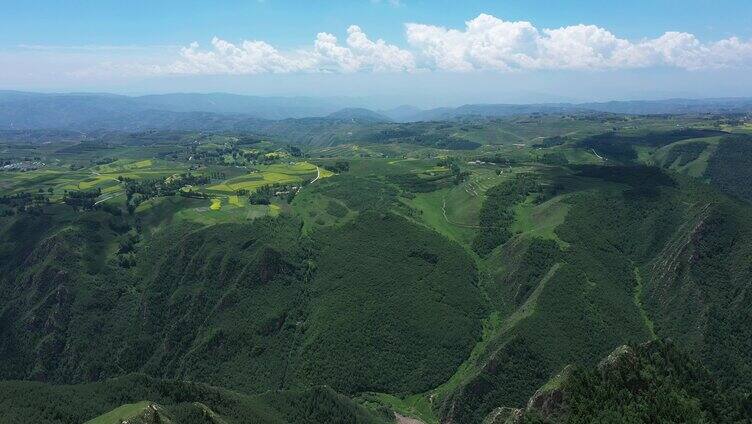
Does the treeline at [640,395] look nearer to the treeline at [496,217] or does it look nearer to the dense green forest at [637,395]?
the dense green forest at [637,395]

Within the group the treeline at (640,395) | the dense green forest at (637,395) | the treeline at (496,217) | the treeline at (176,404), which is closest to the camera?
the treeline at (640,395)

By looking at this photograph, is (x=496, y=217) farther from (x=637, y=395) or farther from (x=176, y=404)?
(x=176, y=404)

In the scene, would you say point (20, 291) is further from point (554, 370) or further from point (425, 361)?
point (554, 370)

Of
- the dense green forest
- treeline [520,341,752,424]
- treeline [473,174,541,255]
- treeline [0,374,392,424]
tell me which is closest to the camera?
treeline [520,341,752,424]

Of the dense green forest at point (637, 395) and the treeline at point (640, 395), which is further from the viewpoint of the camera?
the dense green forest at point (637, 395)

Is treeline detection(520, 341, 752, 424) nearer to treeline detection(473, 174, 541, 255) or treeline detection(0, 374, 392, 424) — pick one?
treeline detection(0, 374, 392, 424)

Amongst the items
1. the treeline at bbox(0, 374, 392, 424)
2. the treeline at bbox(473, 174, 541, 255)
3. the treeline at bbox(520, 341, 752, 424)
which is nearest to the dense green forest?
the treeline at bbox(520, 341, 752, 424)

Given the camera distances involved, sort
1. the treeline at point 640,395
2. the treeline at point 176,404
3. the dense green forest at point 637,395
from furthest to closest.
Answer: the treeline at point 176,404, the dense green forest at point 637,395, the treeline at point 640,395

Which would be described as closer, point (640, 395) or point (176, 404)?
point (640, 395)

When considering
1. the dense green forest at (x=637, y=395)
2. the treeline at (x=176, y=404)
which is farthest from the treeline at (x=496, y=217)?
the dense green forest at (x=637, y=395)

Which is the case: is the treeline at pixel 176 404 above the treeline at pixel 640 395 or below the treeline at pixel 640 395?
below

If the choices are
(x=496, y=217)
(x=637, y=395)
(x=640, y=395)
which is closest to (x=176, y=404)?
(x=637, y=395)

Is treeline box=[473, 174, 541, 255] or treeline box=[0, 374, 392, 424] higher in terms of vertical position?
treeline box=[473, 174, 541, 255]
